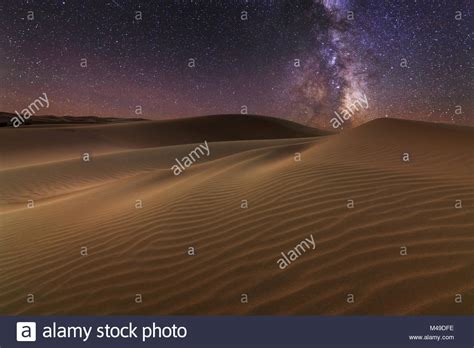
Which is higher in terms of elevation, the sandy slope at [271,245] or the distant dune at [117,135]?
the distant dune at [117,135]

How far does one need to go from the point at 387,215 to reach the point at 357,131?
5912mm

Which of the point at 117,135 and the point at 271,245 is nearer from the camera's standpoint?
the point at 271,245

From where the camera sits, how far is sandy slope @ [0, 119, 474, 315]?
262 cm

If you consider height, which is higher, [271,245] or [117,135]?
[117,135]

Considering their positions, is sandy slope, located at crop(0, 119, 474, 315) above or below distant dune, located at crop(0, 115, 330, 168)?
below

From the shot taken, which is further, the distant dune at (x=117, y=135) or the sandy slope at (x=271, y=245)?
the distant dune at (x=117, y=135)

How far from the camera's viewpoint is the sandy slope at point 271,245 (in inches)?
103

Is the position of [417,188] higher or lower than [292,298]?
higher

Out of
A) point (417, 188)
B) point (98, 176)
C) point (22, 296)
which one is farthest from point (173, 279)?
point (98, 176)

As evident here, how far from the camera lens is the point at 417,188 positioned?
408 centimetres

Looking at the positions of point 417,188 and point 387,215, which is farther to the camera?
point 417,188

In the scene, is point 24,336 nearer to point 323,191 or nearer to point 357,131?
A: point 323,191

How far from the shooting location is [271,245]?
3.35 metres

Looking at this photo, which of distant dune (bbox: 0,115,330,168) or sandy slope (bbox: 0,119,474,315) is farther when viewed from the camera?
distant dune (bbox: 0,115,330,168)
